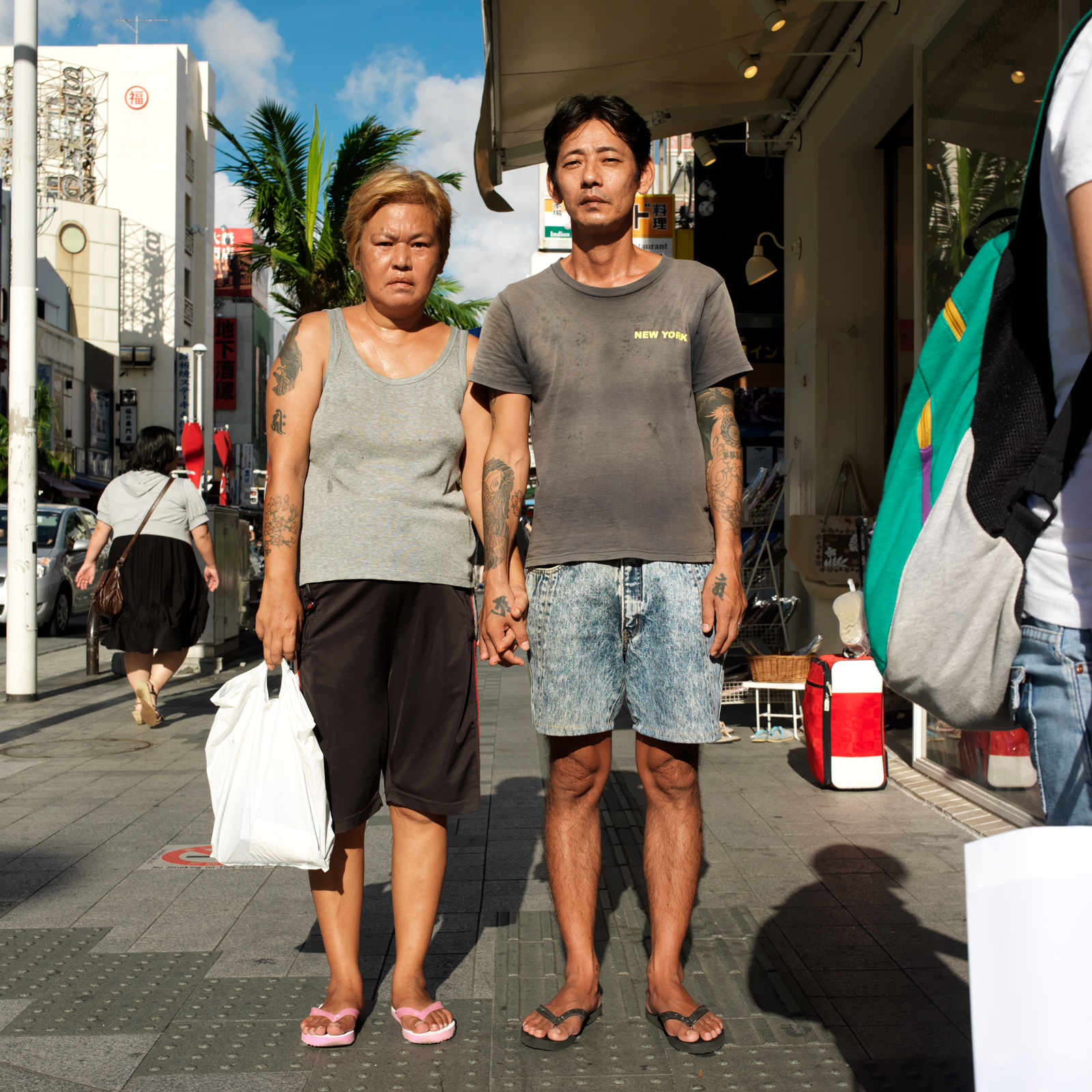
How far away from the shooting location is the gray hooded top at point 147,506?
7.55 m

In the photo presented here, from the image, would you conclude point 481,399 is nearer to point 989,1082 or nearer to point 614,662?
point 614,662

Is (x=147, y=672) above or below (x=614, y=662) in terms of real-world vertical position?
below

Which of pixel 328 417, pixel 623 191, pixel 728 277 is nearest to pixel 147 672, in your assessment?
pixel 328 417

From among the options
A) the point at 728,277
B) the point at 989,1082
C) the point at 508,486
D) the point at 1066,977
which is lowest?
the point at 989,1082

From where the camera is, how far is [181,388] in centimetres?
5850

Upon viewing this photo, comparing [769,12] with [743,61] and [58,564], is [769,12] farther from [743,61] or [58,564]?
[58,564]

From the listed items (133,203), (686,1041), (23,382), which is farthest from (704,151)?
(133,203)

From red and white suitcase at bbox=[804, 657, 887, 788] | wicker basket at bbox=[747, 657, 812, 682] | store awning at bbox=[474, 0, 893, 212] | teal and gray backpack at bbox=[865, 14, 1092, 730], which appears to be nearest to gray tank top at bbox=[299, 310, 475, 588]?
teal and gray backpack at bbox=[865, 14, 1092, 730]

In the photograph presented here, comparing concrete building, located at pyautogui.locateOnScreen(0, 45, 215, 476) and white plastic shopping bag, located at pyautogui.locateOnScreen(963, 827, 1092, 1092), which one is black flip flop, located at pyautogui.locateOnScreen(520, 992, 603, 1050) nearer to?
white plastic shopping bag, located at pyautogui.locateOnScreen(963, 827, 1092, 1092)

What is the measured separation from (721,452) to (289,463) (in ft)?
3.62

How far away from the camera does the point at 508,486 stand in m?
2.88

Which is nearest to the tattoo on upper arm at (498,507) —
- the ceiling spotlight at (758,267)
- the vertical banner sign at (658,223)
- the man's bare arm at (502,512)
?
the man's bare arm at (502,512)

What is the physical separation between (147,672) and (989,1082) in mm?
7304

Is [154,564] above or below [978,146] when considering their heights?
below
